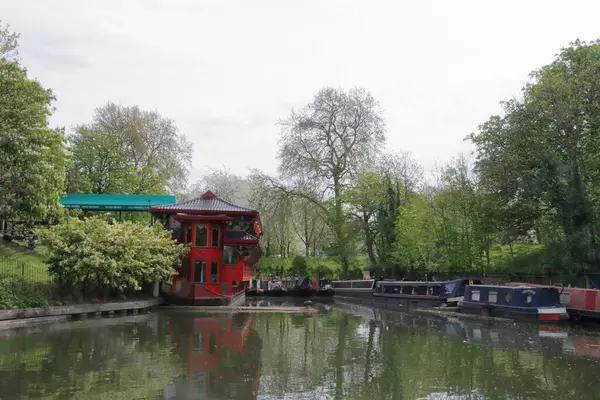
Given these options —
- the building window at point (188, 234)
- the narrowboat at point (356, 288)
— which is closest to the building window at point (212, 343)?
the building window at point (188, 234)

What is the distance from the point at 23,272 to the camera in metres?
23.5

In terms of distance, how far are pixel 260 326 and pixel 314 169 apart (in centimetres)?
2679

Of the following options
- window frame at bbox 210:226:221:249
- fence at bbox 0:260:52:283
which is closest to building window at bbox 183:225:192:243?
window frame at bbox 210:226:221:249

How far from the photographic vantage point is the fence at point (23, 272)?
23.1 meters

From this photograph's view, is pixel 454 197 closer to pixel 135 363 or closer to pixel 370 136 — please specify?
pixel 370 136

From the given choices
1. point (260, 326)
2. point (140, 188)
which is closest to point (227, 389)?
point (260, 326)

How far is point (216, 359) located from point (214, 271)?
19978 millimetres

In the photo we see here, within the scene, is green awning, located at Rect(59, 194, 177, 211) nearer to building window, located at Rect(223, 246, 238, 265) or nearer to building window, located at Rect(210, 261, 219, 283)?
building window, located at Rect(223, 246, 238, 265)

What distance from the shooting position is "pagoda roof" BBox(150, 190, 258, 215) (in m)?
34.9

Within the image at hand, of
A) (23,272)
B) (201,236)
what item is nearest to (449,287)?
(201,236)

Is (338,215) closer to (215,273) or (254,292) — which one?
(254,292)

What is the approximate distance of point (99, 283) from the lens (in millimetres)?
26375

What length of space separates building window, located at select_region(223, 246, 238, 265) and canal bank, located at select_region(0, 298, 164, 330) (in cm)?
634

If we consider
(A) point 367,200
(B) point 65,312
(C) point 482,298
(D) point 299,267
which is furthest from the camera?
(D) point 299,267
